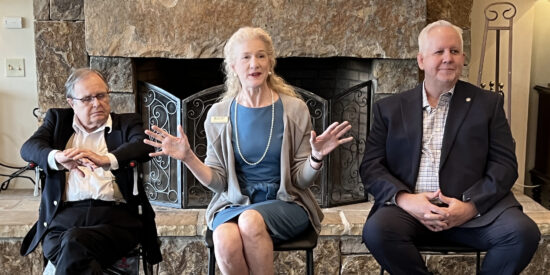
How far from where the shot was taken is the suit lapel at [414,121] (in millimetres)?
2363

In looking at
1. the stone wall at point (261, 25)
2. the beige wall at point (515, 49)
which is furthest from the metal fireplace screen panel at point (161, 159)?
the beige wall at point (515, 49)

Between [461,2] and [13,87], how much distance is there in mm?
2281

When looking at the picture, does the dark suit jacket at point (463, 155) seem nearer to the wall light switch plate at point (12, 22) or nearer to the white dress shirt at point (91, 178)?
the white dress shirt at point (91, 178)

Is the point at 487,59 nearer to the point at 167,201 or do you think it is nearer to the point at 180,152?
the point at 167,201

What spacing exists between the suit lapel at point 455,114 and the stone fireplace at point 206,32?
785 mm

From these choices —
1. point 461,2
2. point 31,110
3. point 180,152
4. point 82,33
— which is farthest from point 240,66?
point 31,110

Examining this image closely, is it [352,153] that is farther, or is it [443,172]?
[352,153]

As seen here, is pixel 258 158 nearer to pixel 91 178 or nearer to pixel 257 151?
pixel 257 151

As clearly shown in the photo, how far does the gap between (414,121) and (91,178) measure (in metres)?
1.13

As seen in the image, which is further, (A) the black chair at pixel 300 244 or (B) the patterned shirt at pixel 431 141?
(B) the patterned shirt at pixel 431 141

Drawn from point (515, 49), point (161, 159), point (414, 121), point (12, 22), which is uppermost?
point (12, 22)

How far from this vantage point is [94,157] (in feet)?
7.26

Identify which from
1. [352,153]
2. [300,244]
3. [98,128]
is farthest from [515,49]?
[98,128]

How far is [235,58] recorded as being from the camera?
2.34 metres
